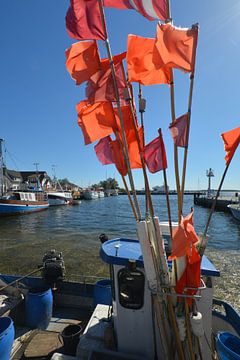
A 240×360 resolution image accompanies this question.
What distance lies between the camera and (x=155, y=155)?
8.12 feet

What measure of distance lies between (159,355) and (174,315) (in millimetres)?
1235

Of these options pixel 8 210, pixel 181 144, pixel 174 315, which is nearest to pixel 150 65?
pixel 181 144

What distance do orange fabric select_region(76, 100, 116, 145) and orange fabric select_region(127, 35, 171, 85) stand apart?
0.48 meters

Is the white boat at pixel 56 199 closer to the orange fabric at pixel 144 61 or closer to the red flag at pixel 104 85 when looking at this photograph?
the red flag at pixel 104 85

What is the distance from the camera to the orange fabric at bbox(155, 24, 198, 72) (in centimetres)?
199

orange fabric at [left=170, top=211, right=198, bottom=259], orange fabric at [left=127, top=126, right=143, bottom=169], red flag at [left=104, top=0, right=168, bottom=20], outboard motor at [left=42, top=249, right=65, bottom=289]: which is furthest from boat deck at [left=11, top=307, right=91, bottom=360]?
red flag at [left=104, top=0, right=168, bottom=20]

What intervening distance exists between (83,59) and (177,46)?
0.96 meters

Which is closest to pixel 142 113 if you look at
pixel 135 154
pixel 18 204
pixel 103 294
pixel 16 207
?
pixel 135 154

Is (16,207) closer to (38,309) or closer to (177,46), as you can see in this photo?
(38,309)

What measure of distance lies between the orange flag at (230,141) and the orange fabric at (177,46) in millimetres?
833

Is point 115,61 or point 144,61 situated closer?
point 144,61

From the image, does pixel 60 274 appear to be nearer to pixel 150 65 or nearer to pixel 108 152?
pixel 108 152

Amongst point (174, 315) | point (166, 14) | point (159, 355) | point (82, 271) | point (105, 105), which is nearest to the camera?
point (166, 14)

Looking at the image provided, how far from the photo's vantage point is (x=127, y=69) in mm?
2357
